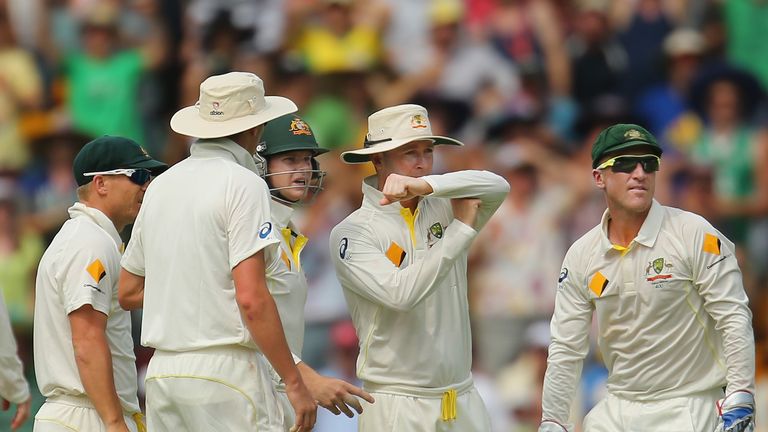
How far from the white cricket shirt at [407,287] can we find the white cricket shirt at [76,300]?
118cm

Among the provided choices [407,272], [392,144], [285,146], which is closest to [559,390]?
[407,272]

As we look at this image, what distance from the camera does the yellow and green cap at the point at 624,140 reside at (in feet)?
24.3

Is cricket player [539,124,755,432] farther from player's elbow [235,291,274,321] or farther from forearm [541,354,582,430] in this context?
player's elbow [235,291,274,321]

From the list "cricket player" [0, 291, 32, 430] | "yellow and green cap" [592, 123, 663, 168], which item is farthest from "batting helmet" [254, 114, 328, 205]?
"cricket player" [0, 291, 32, 430]

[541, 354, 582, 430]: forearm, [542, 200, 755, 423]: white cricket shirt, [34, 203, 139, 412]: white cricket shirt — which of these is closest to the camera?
[34, 203, 139, 412]: white cricket shirt

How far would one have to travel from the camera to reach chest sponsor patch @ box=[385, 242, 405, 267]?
24.6 ft

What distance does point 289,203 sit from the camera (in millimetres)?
7543

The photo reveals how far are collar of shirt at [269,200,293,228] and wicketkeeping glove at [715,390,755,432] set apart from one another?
235cm

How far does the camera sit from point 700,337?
287 inches

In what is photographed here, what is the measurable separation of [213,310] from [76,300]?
966 mm

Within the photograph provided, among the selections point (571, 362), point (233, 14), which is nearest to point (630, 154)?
point (571, 362)

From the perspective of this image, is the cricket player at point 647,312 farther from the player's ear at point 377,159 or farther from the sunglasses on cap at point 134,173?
the sunglasses on cap at point 134,173

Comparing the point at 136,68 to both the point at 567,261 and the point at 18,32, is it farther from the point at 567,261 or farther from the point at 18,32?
the point at 567,261

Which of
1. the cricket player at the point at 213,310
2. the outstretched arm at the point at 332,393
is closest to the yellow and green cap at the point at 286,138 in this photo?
the cricket player at the point at 213,310
